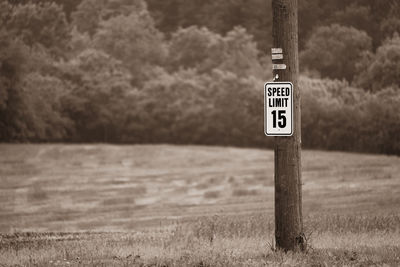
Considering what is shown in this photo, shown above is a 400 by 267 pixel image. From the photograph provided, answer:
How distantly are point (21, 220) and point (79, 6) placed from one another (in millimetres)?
45856

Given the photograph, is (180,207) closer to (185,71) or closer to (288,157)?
(288,157)

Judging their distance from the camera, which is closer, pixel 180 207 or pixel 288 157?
pixel 288 157

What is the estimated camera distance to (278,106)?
986cm

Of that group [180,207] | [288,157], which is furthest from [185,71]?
[288,157]

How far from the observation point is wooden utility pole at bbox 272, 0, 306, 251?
9844 mm

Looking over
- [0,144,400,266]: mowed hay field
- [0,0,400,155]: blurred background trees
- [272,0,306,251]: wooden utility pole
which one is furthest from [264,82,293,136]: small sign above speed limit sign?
[0,0,400,155]: blurred background trees

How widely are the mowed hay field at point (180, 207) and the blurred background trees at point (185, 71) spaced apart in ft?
7.95

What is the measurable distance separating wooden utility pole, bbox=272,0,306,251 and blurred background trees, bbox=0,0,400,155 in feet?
95.6

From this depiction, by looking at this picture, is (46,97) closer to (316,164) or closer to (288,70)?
(316,164)

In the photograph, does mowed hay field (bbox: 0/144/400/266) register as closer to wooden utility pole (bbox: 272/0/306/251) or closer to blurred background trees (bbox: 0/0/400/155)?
wooden utility pole (bbox: 272/0/306/251)

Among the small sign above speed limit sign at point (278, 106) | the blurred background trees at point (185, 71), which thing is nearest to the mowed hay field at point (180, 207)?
the small sign above speed limit sign at point (278, 106)

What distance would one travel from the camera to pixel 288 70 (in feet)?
A: 32.5

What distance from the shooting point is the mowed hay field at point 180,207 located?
10.0m

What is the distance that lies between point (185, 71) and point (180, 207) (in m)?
36.8
